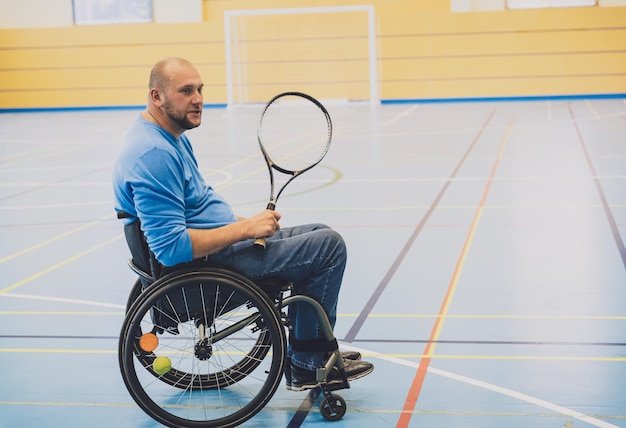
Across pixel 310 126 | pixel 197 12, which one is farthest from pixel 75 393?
pixel 197 12

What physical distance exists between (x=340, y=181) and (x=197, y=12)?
43.1 feet

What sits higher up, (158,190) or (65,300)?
(158,190)

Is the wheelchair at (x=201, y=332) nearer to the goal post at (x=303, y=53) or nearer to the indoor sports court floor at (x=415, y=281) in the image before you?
the indoor sports court floor at (x=415, y=281)

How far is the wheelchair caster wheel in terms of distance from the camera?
328 cm

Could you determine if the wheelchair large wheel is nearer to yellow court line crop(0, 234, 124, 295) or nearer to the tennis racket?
yellow court line crop(0, 234, 124, 295)

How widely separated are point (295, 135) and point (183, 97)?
35.6ft

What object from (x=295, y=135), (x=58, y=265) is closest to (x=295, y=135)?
(x=295, y=135)

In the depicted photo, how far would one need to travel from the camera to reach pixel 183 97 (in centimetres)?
321

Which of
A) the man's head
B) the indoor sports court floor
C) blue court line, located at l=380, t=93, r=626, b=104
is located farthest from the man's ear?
blue court line, located at l=380, t=93, r=626, b=104

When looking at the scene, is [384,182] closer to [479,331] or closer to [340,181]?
[340,181]

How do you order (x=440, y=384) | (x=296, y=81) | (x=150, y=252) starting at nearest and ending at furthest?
(x=150, y=252), (x=440, y=384), (x=296, y=81)

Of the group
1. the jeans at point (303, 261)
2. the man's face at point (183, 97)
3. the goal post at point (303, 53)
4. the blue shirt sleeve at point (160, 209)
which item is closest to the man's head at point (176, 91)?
the man's face at point (183, 97)

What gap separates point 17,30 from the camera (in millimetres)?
21562

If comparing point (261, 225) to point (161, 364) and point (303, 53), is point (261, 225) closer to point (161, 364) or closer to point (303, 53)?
point (161, 364)
